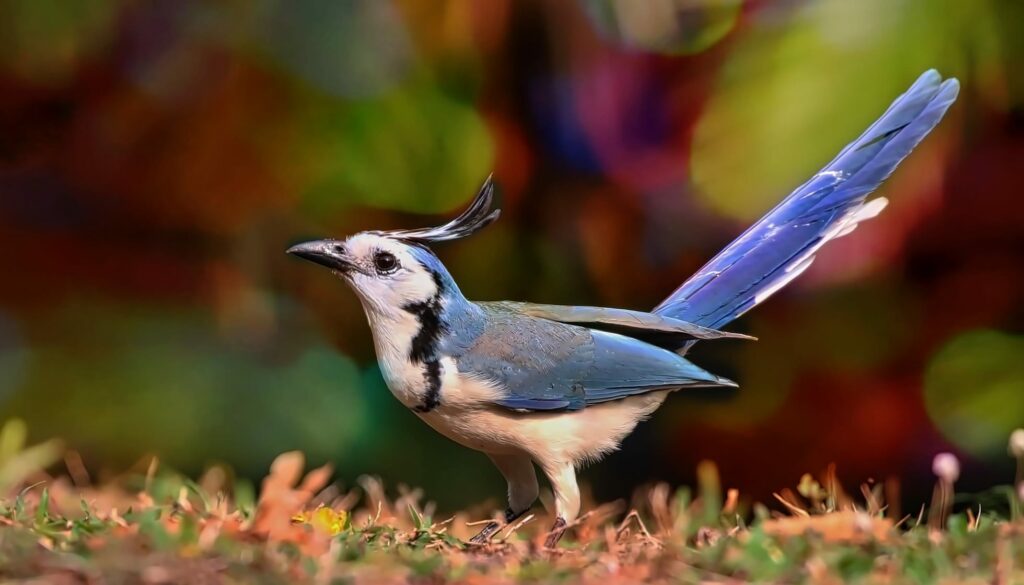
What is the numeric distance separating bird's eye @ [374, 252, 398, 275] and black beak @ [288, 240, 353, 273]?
6 centimetres

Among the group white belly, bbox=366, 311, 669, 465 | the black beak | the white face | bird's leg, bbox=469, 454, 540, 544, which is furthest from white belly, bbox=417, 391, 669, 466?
the black beak

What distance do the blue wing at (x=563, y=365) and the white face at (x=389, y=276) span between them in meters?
0.18

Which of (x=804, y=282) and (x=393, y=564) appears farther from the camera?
(x=804, y=282)

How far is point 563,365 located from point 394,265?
1.44 feet

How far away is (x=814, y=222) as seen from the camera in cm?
289

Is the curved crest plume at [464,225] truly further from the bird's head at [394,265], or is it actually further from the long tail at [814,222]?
the long tail at [814,222]

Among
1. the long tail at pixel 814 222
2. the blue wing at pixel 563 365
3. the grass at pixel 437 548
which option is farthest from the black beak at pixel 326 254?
the long tail at pixel 814 222

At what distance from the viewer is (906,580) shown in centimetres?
184

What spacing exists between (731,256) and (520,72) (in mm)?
1242

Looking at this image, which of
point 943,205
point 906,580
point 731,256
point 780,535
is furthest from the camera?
point 943,205

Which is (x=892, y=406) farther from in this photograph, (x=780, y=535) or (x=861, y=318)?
(x=780, y=535)

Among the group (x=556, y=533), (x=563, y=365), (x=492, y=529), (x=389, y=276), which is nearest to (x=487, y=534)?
(x=492, y=529)

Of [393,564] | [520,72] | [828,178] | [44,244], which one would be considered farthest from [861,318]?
[44,244]

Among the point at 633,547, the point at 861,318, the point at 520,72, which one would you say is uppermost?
the point at 520,72
